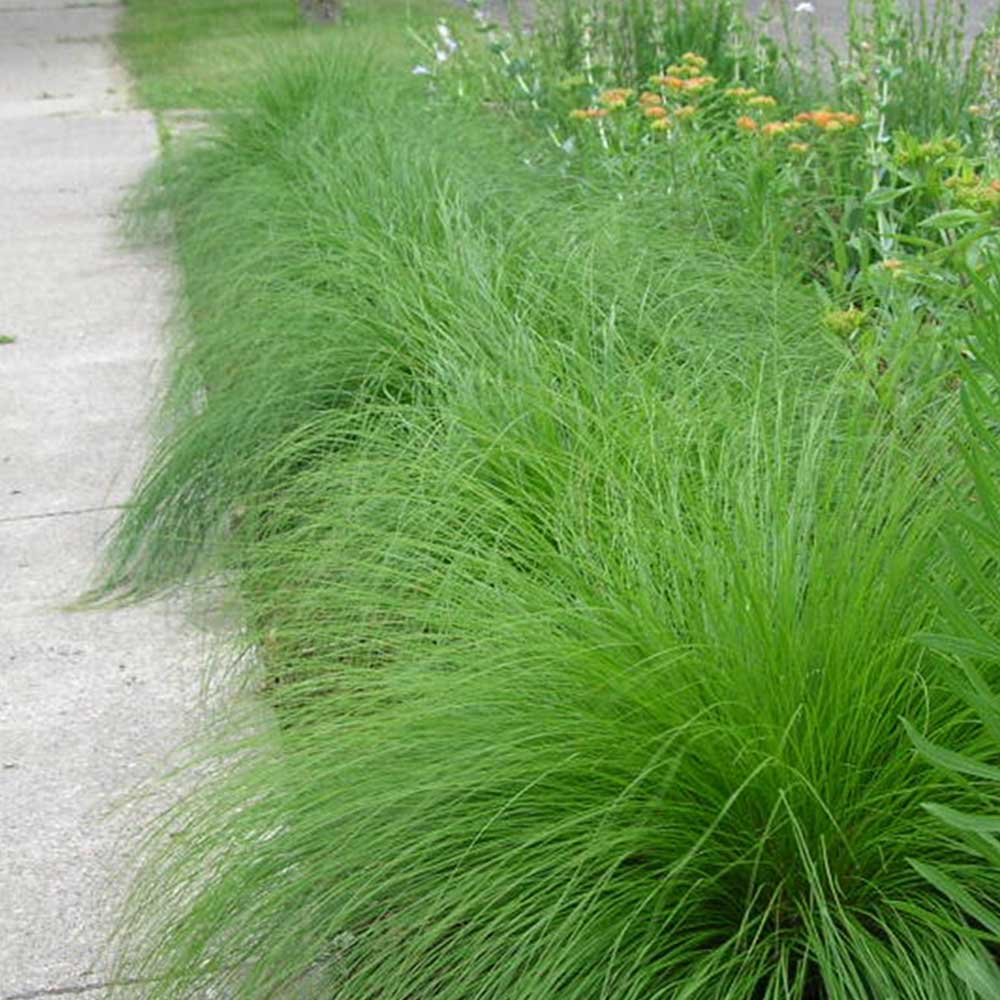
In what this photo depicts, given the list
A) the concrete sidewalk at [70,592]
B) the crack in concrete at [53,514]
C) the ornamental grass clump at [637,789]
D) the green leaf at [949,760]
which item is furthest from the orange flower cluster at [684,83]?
the green leaf at [949,760]

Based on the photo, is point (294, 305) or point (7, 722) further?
point (294, 305)

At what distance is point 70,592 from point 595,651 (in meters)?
2.27

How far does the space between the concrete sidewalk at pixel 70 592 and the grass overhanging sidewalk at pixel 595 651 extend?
160mm

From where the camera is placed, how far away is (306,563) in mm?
3541

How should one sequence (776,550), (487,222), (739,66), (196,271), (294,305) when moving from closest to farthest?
(776,550), (294,305), (487,222), (196,271), (739,66)

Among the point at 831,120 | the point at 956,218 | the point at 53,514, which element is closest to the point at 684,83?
the point at 831,120

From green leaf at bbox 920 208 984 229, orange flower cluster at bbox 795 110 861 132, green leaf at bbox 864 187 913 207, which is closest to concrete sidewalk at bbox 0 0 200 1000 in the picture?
green leaf at bbox 920 208 984 229

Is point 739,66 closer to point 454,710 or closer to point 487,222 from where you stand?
point 487,222

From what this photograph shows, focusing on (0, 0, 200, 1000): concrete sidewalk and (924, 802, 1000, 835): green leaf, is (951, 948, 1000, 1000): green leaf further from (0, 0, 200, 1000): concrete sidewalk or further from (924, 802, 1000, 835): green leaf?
(0, 0, 200, 1000): concrete sidewalk

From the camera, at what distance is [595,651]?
8.86ft

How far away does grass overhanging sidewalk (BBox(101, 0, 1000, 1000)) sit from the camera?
2469 millimetres

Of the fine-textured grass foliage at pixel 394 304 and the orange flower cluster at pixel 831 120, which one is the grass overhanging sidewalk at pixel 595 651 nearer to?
the fine-textured grass foliage at pixel 394 304

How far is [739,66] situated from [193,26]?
9279 millimetres

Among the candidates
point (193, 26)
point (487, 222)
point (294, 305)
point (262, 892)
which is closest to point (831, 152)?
point (487, 222)
